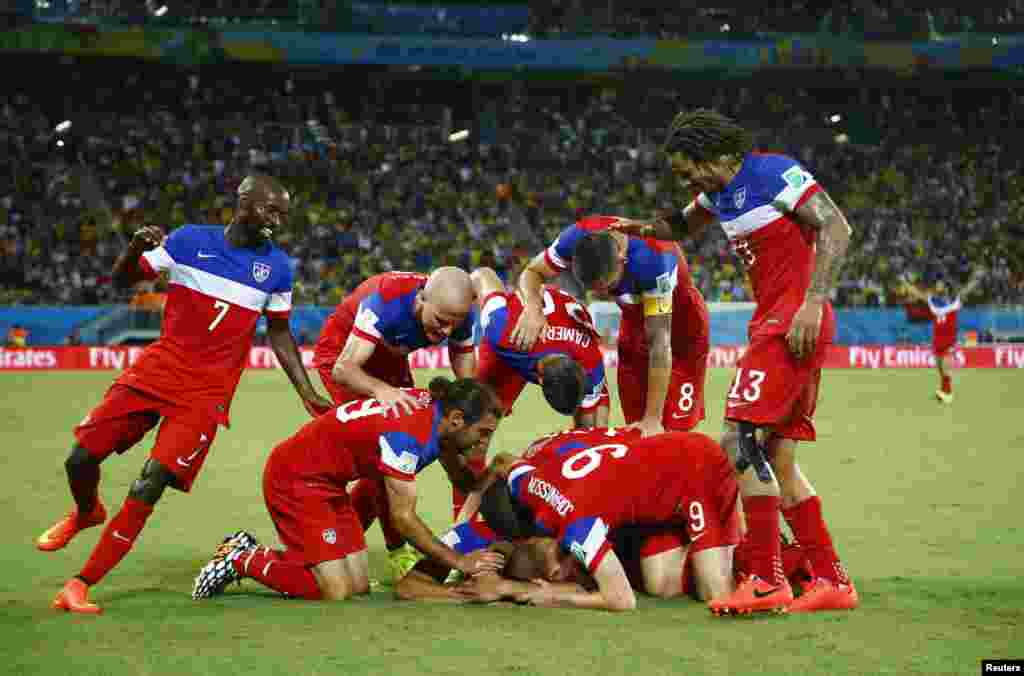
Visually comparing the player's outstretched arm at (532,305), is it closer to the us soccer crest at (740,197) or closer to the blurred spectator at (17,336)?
the us soccer crest at (740,197)

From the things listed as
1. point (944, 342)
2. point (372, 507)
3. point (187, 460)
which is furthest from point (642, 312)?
point (944, 342)

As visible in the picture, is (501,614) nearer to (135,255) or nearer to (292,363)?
(292,363)

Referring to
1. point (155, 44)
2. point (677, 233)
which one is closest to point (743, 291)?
point (155, 44)

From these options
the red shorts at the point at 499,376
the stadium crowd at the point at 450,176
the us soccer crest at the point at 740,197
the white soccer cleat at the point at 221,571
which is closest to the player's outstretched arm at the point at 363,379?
the red shorts at the point at 499,376

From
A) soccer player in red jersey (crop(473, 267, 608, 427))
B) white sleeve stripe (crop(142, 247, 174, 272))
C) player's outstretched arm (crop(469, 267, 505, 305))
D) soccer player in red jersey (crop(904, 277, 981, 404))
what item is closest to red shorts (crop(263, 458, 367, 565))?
white sleeve stripe (crop(142, 247, 174, 272))

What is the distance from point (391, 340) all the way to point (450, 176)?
33.1 m

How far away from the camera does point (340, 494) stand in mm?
6613

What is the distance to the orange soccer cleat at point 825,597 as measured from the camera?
19.6ft

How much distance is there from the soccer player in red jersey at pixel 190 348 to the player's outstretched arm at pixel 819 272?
2950mm

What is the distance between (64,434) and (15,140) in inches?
961

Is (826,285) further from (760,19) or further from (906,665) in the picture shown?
(760,19)

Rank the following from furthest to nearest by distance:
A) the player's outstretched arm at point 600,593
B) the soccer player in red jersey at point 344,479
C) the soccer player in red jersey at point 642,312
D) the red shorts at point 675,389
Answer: the red shorts at point 675,389 → the soccer player in red jersey at point 642,312 → the soccer player in red jersey at point 344,479 → the player's outstretched arm at point 600,593

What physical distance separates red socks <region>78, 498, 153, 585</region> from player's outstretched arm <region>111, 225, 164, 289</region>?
53.8 inches

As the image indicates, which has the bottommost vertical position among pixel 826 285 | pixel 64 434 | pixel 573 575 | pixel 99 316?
pixel 99 316
